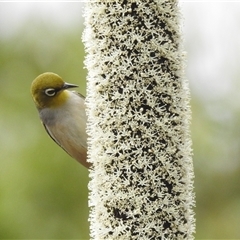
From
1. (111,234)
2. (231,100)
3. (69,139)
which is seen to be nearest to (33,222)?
(231,100)

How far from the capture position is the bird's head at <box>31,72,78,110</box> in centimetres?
461

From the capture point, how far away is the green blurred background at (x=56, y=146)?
11.4 meters

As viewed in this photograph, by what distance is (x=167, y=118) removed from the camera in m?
3.05

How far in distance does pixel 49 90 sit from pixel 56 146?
7.39m

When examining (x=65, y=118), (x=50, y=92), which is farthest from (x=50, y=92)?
(x=65, y=118)

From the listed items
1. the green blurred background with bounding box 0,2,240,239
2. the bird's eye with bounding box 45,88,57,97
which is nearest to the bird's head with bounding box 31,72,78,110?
the bird's eye with bounding box 45,88,57,97

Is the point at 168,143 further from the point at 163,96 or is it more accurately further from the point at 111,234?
the point at 111,234

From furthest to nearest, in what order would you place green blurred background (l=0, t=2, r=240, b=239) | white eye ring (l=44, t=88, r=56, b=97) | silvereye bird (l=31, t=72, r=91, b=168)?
green blurred background (l=0, t=2, r=240, b=239), silvereye bird (l=31, t=72, r=91, b=168), white eye ring (l=44, t=88, r=56, b=97)

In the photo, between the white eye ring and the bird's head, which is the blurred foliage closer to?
the bird's head

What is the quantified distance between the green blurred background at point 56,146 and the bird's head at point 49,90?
20.1 ft

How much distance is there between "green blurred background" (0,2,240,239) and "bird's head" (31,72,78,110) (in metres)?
6.12

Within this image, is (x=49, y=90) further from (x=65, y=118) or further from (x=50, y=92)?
(x=65, y=118)

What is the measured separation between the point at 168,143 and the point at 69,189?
9.23 m

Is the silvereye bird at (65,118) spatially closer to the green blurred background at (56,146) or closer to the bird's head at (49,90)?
the bird's head at (49,90)
